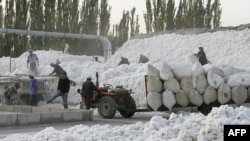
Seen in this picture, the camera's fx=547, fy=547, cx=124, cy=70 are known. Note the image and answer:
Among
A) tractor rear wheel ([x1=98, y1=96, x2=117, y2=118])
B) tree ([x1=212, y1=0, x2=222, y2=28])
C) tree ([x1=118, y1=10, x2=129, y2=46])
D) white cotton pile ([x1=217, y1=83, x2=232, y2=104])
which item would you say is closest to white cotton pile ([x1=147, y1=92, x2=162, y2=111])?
tractor rear wheel ([x1=98, y1=96, x2=117, y2=118])

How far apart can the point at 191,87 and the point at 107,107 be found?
2.86 m

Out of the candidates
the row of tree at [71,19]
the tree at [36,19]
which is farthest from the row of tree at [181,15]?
the tree at [36,19]

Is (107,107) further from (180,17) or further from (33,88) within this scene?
(180,17)

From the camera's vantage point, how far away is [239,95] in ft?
52.4

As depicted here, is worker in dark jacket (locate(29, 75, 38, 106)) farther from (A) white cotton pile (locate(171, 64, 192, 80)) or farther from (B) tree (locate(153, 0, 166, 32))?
(B) tree (locate(153, 0, 166, 32))

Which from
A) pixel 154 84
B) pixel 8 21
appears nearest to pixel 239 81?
pixel 154 84

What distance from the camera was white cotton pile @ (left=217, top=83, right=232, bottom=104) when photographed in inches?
629

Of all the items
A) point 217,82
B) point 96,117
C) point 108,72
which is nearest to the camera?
point 217,82

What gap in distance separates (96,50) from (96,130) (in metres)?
38.1

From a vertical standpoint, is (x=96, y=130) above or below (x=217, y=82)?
below

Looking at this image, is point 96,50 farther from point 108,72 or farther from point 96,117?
point 96,117

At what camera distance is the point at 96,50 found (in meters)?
Answer: 48.1

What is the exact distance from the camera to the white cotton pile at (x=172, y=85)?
16047 mm

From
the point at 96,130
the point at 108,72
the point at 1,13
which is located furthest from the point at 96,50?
the point at 96,130
